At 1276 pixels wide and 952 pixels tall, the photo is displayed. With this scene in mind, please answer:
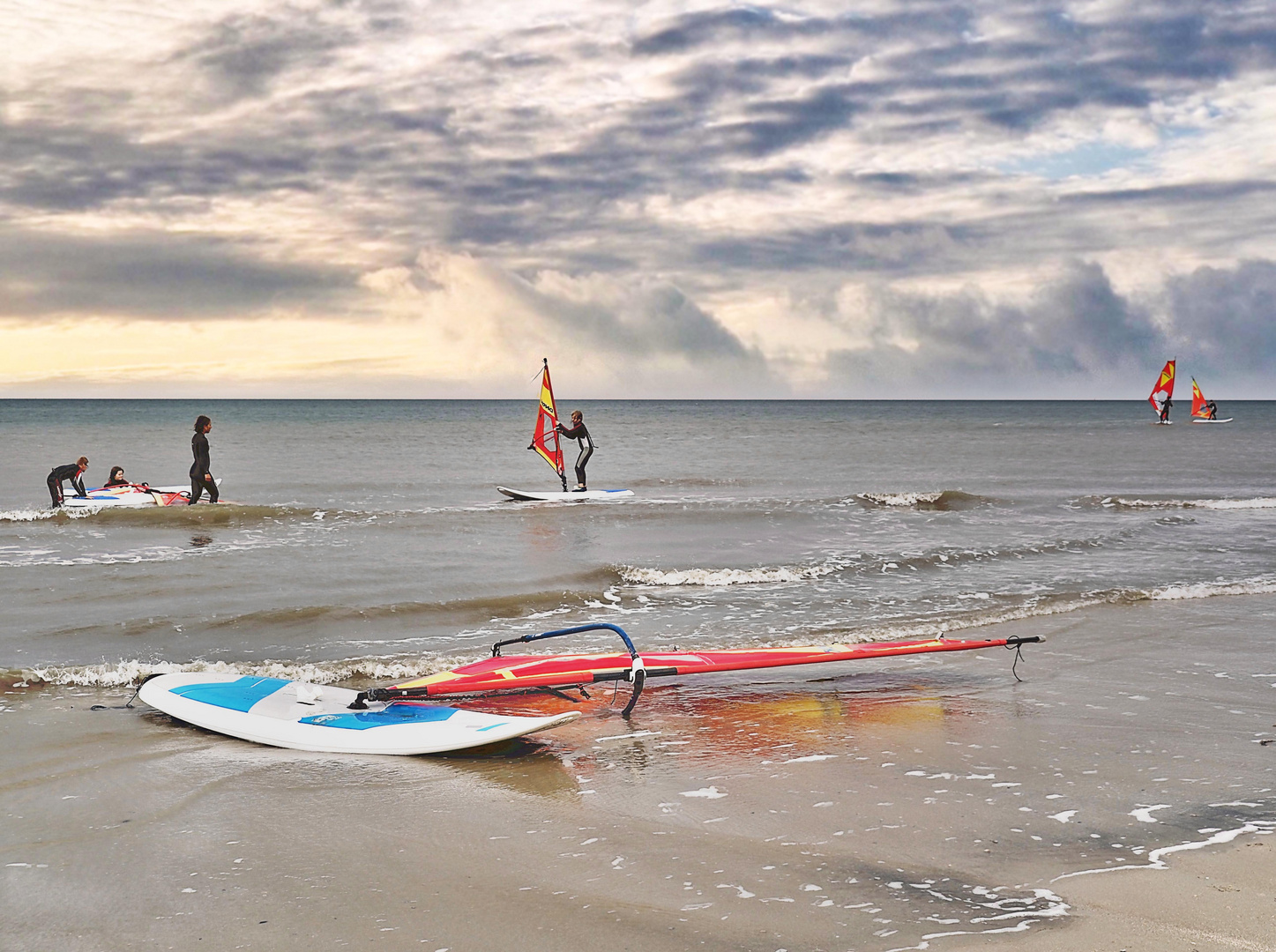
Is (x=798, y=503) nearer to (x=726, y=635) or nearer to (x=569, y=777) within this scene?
(x=726, y=635)

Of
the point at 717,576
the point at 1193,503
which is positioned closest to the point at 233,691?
the point at 717,576

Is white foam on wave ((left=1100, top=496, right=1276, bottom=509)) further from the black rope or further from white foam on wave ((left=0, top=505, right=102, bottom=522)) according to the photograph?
white foam on wave ((left=0, top=505, right=102, bottom=522))

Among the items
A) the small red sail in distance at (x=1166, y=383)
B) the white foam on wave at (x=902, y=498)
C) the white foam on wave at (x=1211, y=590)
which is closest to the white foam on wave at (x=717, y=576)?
the white foam on wave at (x=1211, y=590)

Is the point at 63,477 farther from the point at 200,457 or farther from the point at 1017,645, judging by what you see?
the point at 1017,645

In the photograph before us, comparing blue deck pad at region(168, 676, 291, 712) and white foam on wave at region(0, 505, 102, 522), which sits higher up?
white foam on wave at region(0, 505, 102, 522)

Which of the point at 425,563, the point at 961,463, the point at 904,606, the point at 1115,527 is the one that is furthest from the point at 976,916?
the point at 961,463

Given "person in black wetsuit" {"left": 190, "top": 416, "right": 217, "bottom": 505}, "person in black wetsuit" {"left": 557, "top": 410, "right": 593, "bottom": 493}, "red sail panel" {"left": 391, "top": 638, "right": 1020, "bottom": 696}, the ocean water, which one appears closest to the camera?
"red sail panel" {"left": 391, "top": 638, "right": 1020, "bottom": 696}

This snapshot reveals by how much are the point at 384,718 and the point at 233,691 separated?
1.22 metres

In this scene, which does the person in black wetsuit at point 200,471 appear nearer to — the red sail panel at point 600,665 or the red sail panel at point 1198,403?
the red sail panel at point 600,665

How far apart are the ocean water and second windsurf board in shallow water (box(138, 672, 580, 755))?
4.43ft

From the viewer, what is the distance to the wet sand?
3752 millimetres

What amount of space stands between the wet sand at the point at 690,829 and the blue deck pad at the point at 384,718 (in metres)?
0.32

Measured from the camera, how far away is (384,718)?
627cm

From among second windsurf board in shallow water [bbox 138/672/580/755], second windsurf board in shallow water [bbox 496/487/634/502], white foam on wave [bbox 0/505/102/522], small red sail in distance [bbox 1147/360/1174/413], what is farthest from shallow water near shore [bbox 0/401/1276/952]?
small red sail in distance [bbox 1147/360/1174/413]
